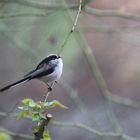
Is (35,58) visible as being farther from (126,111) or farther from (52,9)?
(126,111)

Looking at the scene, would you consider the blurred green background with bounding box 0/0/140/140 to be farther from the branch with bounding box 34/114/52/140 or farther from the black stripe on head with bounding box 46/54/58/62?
the branch with bounding box 34/114/52/140

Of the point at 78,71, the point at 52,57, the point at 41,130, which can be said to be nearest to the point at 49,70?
the point at 52,57

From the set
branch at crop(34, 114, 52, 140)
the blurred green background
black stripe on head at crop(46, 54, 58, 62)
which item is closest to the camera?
branch at crop(34, 114, 52, 140)

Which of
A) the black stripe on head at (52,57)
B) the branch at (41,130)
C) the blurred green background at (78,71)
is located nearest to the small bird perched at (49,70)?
the black stripe on head at (52,57)

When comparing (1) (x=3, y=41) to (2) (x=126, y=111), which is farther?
(2) (x=126, y=111)

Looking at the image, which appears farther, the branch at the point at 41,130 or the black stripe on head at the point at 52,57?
the black stripe on head at the point at 52,57

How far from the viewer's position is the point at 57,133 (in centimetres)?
1046

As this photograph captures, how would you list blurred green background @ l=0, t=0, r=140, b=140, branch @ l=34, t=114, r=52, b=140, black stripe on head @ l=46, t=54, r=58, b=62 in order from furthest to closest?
blurred green background @ l=0, t=0, r=140, b=140
black stripe on head @ l=46, t=54, r=58, b=62
branch @ l=34, t=114, r=52, b=140

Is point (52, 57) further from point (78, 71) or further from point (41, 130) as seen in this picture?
point (78, 71)

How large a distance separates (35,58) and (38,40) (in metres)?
2.60

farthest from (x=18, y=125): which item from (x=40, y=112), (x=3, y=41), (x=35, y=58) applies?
(x=40, y=112)

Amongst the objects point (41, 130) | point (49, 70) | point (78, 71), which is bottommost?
point (41, 130)

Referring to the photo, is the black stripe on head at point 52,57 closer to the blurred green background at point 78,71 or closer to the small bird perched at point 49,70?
the small bird perched at point 49,70

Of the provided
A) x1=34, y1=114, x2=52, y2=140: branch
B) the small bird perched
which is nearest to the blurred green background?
the small bird perched
